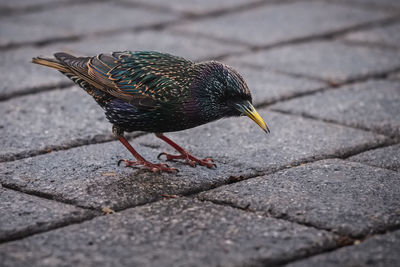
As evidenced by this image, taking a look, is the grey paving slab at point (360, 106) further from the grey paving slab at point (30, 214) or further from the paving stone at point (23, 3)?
the paving stone at point (23, 3)

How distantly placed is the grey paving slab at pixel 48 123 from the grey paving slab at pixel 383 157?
1.76 metres

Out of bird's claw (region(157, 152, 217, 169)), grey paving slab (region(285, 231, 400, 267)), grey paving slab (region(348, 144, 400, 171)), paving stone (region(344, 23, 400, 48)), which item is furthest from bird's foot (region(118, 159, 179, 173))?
paving stone (region(344, 23, 400, 48))

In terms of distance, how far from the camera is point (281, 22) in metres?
7.89

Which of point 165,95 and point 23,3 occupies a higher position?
point 165,95

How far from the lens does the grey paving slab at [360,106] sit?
15.9 ft

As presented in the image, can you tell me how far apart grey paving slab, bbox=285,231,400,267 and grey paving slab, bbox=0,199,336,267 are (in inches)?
3.3

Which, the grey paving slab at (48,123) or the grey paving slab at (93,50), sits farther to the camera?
the grey paving slab at (93,50)

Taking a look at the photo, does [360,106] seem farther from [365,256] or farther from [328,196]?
[365,256]

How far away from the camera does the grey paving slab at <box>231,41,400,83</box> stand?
611 centimetres

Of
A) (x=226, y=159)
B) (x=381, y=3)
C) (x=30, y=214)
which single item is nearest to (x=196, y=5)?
(x=381, y=3)

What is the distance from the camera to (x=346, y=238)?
3066 millimetres

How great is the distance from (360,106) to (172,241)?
268cm

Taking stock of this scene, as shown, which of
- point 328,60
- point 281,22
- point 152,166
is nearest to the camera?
point 152,166

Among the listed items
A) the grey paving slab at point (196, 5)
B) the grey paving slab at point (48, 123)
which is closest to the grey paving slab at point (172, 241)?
the grey paving slab at point (48, 123)
